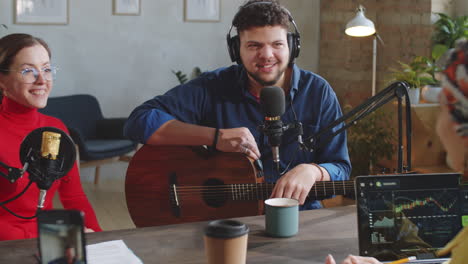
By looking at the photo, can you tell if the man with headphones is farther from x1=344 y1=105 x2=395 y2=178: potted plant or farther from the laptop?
x1=344 y1=105 x2=395 y2=178: potted plant

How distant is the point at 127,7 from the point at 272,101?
13.9 feet

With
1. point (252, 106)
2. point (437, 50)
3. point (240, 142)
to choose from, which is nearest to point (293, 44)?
point (252, 106)

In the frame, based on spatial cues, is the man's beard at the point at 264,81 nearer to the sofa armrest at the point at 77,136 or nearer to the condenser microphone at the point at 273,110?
the condenser microphone at the point at 273,110

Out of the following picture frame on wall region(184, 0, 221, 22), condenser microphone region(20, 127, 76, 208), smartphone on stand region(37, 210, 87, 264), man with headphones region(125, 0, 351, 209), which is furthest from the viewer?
picture frame on wall region(184, 0, 221, 22)

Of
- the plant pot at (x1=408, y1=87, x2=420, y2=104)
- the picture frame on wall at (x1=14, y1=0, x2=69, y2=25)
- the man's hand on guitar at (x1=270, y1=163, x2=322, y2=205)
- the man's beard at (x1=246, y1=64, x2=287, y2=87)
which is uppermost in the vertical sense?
the picture frame on wall at (x1=14, y1=0, x2=69, y2=25)

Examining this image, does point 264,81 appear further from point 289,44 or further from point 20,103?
point 20,103

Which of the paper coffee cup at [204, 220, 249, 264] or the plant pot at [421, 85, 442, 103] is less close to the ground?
the plant pot at [421, 85, 442, 103]

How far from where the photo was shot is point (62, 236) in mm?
1128

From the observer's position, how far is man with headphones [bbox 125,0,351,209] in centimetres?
220

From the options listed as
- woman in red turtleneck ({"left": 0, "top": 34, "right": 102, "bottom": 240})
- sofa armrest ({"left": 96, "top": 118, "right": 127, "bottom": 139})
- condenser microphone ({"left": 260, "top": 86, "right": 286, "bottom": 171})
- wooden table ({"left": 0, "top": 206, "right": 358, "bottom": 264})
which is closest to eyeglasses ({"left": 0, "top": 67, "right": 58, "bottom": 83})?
woman in red turtleneck ({"left": 0, "top": 34, "right": 102, "bottom": 240})

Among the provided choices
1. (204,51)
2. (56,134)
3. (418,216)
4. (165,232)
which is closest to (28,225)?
(165,232)

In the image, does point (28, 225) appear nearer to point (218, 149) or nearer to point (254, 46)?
point (218, 149)

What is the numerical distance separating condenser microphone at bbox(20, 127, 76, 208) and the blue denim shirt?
0.88 meters

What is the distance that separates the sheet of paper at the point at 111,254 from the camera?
144cm
